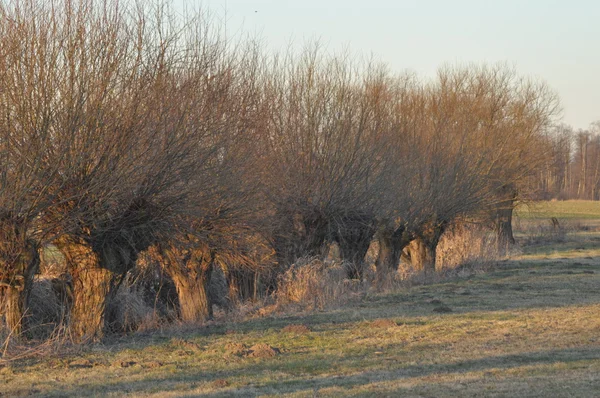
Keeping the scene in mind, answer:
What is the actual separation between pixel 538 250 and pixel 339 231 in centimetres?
1861

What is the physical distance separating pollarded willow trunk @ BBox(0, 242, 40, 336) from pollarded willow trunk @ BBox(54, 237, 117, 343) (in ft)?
2.91

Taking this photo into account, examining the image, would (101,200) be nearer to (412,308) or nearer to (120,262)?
(120,262)

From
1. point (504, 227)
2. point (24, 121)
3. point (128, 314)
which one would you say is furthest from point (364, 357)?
point (504, 227)

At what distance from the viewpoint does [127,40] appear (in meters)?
11.2

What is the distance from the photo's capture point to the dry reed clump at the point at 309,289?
15.8 metres

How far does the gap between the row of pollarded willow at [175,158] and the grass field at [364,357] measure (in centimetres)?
170

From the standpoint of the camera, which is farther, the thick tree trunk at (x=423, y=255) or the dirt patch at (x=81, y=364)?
the thick tree trunk at (x=423, y=255)

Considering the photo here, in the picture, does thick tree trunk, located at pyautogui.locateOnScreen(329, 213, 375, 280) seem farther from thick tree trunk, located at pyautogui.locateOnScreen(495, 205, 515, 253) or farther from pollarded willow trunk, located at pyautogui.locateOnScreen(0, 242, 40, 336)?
thick tree trunk, located at pyautogui.locateOnScreen(495, 205, 515, 253)

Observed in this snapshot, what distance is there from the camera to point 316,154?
1838 centimetres

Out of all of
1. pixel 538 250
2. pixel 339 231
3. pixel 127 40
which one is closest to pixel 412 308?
pixel 339 231

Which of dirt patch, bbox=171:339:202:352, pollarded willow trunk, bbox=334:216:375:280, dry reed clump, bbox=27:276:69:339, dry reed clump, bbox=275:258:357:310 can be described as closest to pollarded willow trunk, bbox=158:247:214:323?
dry reed clump, bbox=275:258:357:310

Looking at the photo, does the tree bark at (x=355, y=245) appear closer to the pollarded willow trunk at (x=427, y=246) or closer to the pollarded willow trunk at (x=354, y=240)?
the pollarded willow trunk at (x=354, y=240)

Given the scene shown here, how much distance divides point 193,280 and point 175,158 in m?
5.29

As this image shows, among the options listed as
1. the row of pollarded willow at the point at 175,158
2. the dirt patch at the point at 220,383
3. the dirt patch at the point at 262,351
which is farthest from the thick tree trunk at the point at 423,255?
the dirt patch at the point at 220,383
